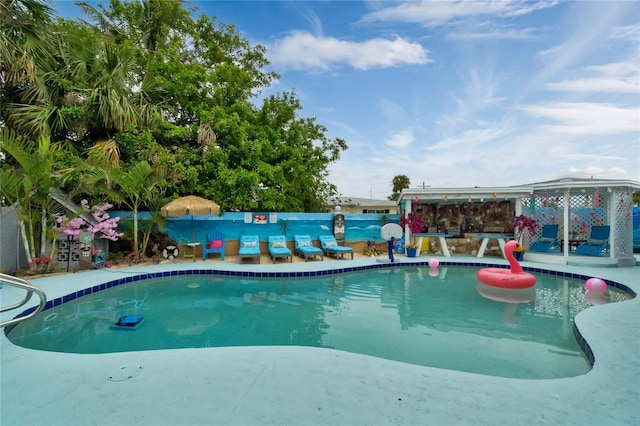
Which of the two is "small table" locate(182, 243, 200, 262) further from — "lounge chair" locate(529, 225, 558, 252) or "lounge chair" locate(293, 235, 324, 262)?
"lounge chair" locate(529, 225, 558, 252)

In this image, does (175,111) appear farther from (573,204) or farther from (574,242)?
(574,242)

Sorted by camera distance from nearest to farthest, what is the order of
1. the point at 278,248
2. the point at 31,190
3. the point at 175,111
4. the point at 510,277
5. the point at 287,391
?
the point at 287,391, the point at 510,277, the point at 31,190, the point at 278,248, the point at 175,111

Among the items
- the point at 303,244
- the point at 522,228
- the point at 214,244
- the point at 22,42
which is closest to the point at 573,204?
the point at 522,228

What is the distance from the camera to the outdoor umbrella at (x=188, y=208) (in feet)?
31.5

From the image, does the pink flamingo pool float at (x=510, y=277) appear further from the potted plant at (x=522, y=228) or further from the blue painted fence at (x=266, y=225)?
the blue painted fence at (x=266, y=225)

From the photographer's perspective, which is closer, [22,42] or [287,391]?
[287,391]

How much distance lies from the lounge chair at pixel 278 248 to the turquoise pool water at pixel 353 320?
2.16m

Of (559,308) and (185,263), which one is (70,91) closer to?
(185,263)

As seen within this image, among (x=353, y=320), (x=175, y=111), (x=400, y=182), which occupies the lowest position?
(x=353, y=320)

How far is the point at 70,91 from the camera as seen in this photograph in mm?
9492

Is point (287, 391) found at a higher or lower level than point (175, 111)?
lower

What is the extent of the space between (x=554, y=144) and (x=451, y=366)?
12.1m

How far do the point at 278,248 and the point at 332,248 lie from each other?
1923 millimetres

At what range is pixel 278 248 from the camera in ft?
35.1
